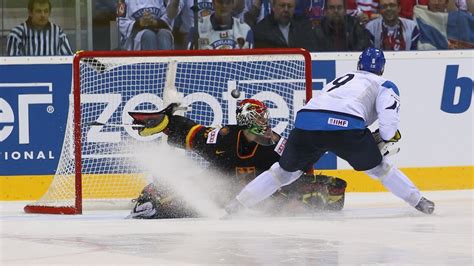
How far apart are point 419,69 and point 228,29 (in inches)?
57.8

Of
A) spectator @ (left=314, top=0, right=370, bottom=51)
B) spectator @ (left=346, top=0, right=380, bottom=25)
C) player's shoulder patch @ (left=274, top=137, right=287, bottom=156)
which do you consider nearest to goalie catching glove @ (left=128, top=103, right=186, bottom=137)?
player's shoulder patch @ (left=274, top=137, right=287, bottom=156)

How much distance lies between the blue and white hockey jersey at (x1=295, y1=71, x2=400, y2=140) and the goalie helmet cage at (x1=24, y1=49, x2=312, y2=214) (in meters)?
0.83

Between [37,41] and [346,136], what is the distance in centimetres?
294

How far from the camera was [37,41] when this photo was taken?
29.6 feet

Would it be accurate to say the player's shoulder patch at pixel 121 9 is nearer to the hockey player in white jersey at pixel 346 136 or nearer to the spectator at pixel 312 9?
the spectator at pixel 312 9

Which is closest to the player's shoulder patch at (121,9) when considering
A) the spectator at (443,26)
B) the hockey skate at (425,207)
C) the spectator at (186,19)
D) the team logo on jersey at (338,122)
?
the spectator at (186,19)

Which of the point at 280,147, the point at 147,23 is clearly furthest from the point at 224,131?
the point at 147,23

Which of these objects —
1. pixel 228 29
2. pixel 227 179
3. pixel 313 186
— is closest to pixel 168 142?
pixel 227 179

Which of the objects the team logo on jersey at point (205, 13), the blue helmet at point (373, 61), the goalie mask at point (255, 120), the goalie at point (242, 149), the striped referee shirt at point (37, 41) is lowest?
the goalie at point (242, 149)

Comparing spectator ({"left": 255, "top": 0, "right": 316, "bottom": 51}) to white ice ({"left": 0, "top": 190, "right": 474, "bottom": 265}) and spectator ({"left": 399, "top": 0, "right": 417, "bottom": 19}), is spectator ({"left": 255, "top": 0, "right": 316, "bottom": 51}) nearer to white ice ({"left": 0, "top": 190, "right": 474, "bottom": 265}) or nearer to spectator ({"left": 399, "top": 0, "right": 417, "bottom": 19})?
spectator ({"left": 399, "top": 0, "right": 417, "bottom": 19})

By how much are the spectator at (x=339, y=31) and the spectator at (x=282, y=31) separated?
89mm

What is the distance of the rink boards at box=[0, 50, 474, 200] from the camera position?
350 inches

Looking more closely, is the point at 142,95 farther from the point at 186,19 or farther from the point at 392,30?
the point at 392,30

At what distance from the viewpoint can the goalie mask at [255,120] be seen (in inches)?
294
